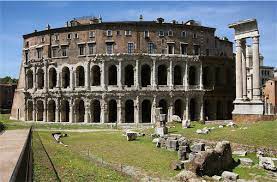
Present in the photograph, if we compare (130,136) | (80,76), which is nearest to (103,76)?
(80,76)

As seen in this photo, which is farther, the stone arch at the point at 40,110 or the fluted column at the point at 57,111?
the stone arch at the point at 40,110

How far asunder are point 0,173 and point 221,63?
51.4 m

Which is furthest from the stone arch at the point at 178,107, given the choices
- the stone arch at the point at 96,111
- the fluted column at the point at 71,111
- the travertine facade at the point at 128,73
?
the fluted column at the point at 71,111

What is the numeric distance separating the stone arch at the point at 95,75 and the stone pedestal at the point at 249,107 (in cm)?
2194

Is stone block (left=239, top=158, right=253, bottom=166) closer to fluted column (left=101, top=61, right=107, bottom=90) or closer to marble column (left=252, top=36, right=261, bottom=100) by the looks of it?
marble column (left=252, top=36, right=261, bottom=100)

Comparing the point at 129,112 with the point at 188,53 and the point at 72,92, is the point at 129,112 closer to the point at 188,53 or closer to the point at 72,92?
the point at 72,92

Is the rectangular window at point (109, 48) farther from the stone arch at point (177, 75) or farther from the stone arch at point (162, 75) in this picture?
the stone arch at point (177, 75)

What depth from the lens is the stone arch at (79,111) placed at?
52.3 m

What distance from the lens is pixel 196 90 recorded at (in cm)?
5175

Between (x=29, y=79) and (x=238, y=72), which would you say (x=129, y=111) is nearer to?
(x=29, y=79)

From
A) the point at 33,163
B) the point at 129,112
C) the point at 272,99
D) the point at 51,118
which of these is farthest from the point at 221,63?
the point at 33,163

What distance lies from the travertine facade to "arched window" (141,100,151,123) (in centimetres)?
15

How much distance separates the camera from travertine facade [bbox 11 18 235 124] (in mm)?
50281

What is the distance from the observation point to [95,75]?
54.2 meters
